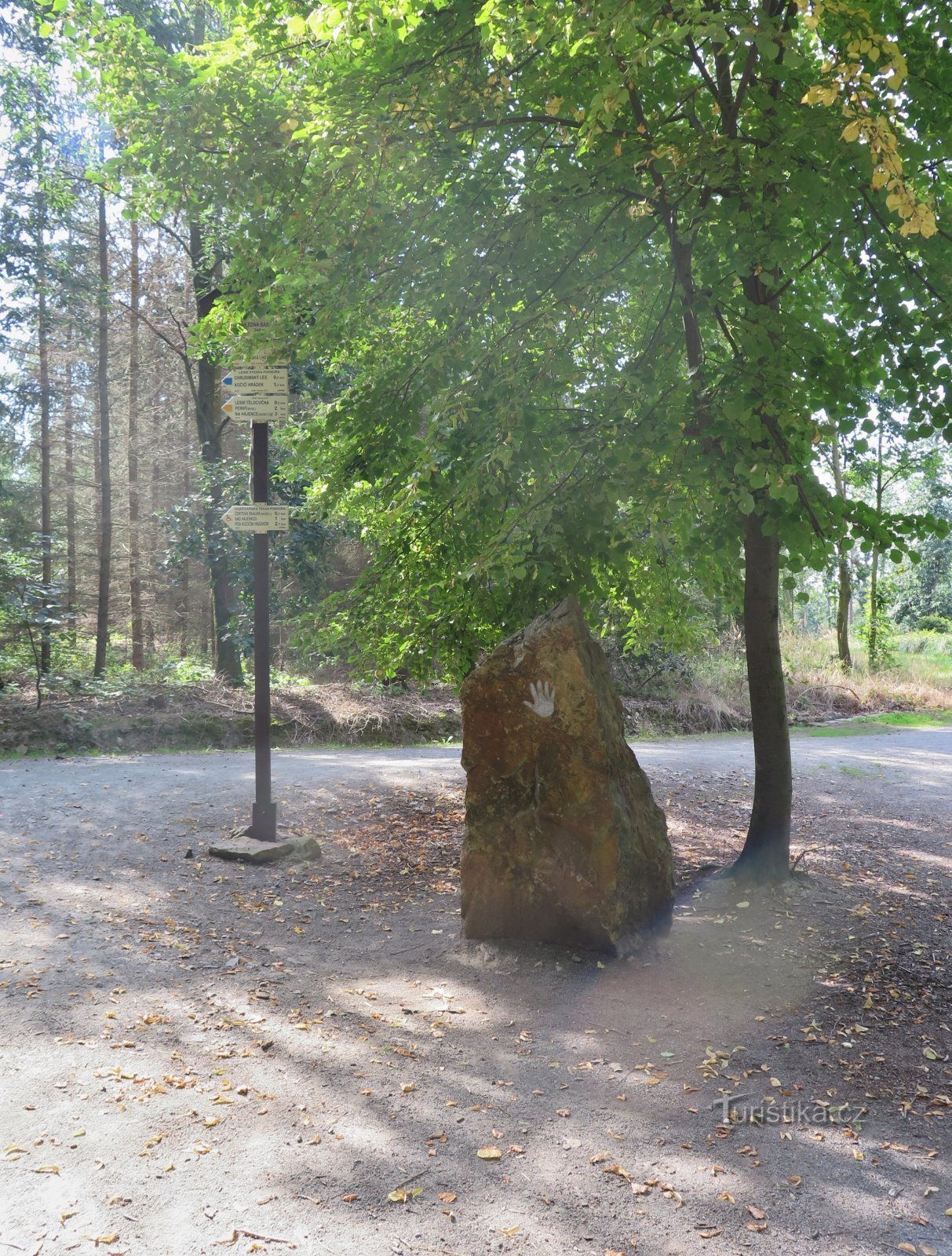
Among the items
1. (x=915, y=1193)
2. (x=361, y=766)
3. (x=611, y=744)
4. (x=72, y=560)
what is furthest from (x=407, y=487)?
(x=72, y=560)

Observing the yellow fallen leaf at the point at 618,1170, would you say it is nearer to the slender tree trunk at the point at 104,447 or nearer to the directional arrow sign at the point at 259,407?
A: the directional arrow sign at the point at 259,407

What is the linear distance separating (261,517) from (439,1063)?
14.0 feet

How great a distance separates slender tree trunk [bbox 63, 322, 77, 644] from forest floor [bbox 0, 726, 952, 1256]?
582 inches

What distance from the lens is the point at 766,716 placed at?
6270 mm

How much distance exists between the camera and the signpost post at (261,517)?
705cm

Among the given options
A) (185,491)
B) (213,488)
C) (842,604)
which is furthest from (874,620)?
(185,491)

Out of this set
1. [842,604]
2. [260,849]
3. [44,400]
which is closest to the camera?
[260,849]

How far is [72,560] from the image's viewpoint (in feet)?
71.6

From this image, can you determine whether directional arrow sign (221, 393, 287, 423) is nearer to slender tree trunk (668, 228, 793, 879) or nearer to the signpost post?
the signpost post

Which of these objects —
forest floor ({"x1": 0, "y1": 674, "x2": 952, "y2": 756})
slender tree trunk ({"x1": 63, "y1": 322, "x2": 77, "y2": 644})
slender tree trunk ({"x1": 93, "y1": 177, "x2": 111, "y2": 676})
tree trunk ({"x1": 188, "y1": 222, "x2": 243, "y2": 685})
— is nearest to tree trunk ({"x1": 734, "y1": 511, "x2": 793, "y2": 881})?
forest floor ({"x1": 0, "y1": 674, "x2": 952, "y2": 756})

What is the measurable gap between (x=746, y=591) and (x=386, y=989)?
336 centimetres

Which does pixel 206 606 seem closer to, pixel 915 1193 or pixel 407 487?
pixel 407 487

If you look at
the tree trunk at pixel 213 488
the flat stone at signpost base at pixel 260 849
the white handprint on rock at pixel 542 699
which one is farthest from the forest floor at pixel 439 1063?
the tree trunk at pixel 213 488

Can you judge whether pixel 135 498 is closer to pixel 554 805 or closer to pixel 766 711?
pixel 766 711
